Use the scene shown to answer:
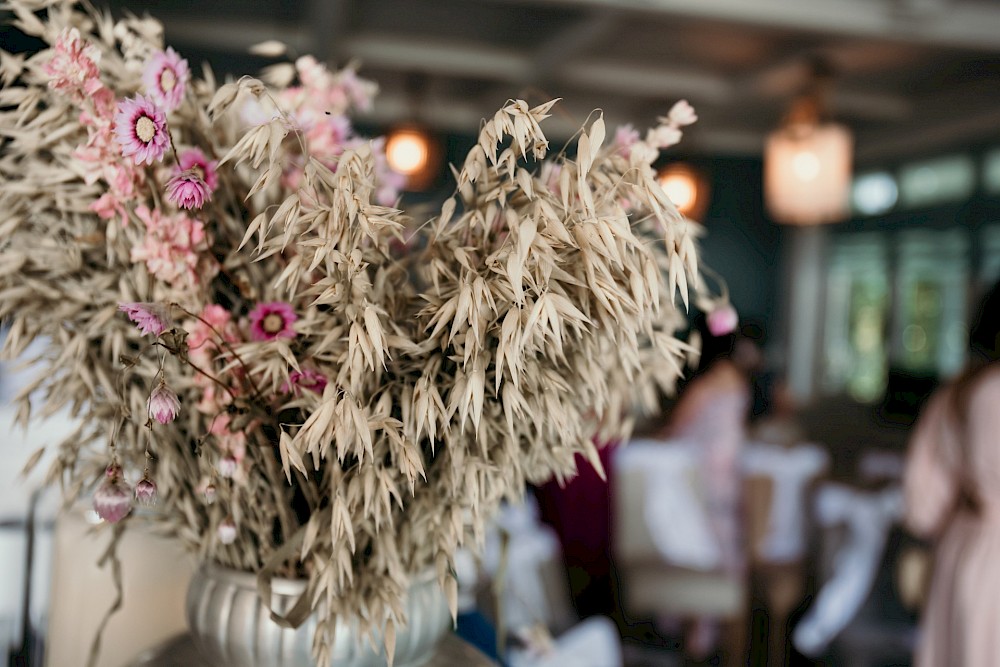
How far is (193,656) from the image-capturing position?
70 cm

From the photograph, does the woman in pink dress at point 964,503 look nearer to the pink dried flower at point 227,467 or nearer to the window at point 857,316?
the pink dried flower at point 227,467

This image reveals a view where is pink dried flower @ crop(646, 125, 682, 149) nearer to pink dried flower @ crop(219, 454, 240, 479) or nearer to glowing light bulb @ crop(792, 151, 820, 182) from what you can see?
pink dried flower @ crop(219, 454, 240, 479)

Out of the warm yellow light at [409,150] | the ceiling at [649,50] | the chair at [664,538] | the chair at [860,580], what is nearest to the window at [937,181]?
the ceiling at [649,50]

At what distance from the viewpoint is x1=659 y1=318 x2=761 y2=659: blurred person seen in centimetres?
286

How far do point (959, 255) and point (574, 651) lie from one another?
5598mm

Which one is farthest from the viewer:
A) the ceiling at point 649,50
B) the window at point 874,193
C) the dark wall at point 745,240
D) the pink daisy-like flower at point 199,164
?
the dark wall at point 745,240

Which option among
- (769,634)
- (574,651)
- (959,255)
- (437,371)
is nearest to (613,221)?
(437,371)

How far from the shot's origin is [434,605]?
0.66 meters

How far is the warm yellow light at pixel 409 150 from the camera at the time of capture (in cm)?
383

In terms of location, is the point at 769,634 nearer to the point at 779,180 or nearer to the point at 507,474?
the point at 779,180

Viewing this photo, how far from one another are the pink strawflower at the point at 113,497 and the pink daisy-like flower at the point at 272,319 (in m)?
0.14

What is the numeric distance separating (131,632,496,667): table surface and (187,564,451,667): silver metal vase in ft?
0.15

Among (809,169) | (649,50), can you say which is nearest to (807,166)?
(809,169)

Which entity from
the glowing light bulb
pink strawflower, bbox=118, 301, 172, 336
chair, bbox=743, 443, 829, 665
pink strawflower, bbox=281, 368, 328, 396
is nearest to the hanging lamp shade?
the glowing light bulb
